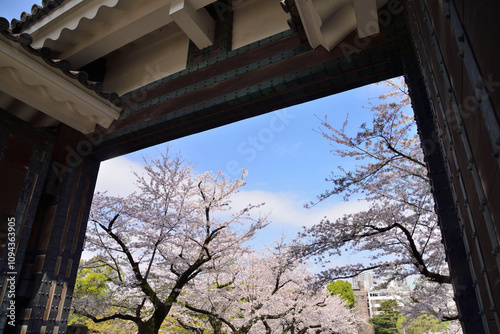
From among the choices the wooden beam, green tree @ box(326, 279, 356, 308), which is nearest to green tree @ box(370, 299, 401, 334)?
green tree @ box(326, 279, 356, 308)

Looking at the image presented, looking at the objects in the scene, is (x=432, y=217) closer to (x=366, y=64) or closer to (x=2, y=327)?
(x=366, y=64)

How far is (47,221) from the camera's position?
4.87m

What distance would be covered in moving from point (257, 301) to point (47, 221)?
941 centimetres

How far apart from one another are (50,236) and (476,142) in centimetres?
542

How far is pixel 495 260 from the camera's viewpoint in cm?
113

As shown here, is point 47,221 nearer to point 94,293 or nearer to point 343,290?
point 94,293

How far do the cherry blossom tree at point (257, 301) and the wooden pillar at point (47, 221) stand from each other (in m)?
5.95

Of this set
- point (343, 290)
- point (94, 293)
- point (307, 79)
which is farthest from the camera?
point (343, 290)

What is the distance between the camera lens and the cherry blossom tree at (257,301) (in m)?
11.2

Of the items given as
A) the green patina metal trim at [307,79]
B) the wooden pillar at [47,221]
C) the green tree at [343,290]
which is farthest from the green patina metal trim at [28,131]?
the green tree at [343,290]

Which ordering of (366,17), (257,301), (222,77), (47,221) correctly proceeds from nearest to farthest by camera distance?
(366,17)
(222,77)
(47,221)
(257,301)

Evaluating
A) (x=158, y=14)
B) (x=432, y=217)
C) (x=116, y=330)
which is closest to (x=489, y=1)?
(x=158, y=14)

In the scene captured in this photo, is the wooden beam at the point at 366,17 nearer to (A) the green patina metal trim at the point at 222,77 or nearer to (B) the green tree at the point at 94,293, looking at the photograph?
(A) the green patina metal trim at the point at 222,77

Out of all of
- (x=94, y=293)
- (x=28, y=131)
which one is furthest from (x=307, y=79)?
(x=94, y=293)
